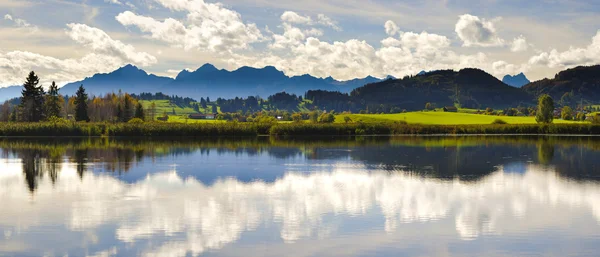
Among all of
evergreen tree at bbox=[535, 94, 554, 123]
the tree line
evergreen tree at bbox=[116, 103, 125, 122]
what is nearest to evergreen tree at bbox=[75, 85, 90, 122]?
the tree line

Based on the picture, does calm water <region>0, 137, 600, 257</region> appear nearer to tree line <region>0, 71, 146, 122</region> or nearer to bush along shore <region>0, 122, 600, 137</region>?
bush along shore <region>0, 122, 600, 137</region>

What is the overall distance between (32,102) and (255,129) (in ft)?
176

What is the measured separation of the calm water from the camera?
20531mm

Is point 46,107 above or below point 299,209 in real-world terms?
above

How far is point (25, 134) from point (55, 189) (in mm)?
75282

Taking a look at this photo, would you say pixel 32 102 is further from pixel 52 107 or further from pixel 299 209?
pixel 299 209

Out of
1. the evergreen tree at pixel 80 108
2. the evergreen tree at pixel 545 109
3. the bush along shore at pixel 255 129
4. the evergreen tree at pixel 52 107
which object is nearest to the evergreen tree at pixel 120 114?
the evergreen tree at pixel 80 108

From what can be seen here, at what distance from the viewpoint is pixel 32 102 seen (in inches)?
4906

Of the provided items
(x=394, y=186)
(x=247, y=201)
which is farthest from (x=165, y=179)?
(x=394, y=186)

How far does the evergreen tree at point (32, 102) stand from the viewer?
4899 inches

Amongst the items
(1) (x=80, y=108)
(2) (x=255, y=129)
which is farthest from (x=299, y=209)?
(1) (x=80, y=108)

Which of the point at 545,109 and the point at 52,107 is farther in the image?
the point at 545,109

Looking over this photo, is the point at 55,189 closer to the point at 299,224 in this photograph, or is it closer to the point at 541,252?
the point at 299,224

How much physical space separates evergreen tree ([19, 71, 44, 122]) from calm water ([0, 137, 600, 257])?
3270 inches
